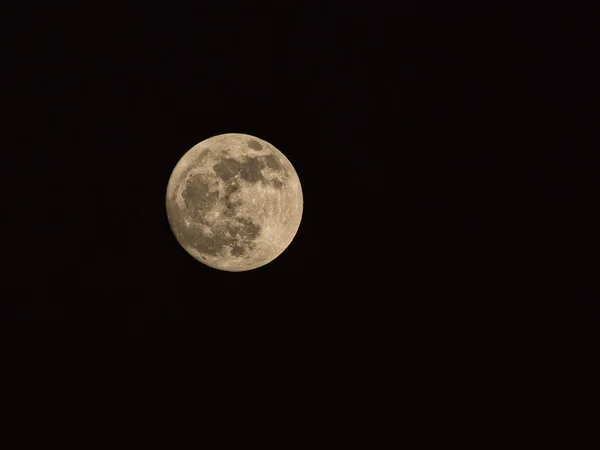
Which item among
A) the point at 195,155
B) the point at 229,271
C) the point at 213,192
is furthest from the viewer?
the point at 229,271

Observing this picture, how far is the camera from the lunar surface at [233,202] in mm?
4547

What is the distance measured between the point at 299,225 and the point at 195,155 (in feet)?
4.60

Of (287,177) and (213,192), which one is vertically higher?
(287,177)

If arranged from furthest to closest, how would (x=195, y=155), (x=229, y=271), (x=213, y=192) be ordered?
(x=229, y=271) → (x=195, y=155) → (x=213, y=192)

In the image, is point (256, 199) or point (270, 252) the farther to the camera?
point (270, 252)

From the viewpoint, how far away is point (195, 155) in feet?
15.9

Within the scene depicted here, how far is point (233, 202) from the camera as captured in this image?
14.8 ft

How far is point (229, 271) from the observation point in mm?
5180

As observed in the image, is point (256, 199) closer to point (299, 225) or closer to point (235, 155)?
point (235, 155)

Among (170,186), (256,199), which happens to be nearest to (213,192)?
(256,199)

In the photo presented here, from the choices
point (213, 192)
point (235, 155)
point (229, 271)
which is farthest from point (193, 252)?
point (235, 155)

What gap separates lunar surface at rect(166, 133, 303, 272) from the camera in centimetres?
455

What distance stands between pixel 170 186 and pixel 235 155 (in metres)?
0.87

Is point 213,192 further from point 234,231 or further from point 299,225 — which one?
point 299,225
